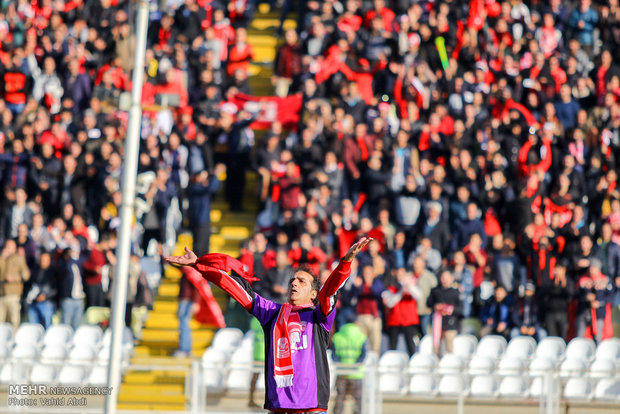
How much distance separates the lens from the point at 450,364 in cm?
1706

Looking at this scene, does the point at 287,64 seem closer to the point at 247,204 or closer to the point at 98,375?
the point at 247,204

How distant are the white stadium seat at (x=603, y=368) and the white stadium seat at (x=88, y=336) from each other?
6.99 m

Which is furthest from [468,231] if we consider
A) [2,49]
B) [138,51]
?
[2,49]

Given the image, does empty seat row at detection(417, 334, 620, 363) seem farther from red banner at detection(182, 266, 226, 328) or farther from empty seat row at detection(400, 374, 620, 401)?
red banner at detection(182, 266, 226, 328)

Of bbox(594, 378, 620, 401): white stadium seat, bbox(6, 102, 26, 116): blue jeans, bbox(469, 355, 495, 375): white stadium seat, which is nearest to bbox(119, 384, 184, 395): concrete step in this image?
bbox(469, 355, 495, 375): white stadium seat

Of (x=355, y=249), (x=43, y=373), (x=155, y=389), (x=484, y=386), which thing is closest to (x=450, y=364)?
(x=484, y=386)

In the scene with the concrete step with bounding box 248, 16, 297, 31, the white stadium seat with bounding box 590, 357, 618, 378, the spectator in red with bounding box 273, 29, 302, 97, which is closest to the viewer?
the white stadium seat with bounding box 590, 357, 618, 378

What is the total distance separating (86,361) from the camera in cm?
1723

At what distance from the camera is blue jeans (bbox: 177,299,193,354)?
18.6 m

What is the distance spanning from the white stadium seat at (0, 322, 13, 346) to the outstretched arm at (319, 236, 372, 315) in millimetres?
10650

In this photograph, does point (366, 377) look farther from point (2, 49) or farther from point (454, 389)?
point (2, 49)

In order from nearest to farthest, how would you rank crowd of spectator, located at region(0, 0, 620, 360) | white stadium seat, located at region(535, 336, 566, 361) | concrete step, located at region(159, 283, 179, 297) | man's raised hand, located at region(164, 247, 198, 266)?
man's raised hand, located at region(164, 247, 198, 266)
white stadium seat, located at region(535, 336, 566, 361)
crowd of spectator, located at region(0, 0, 620, 360)
concrete step, located at region(159, 283, 179, 297)

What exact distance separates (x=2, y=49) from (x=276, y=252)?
8.20 meters

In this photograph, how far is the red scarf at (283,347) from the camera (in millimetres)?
9148
